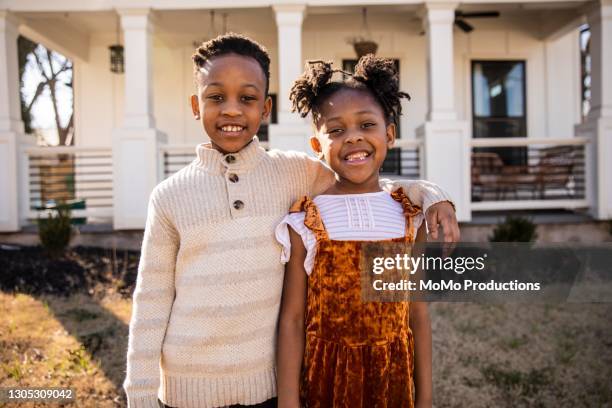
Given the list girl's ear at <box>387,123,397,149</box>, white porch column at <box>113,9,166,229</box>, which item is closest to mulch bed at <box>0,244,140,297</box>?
white porch column at <box>113,9,166,229</box>

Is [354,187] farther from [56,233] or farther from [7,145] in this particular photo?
[7,145]

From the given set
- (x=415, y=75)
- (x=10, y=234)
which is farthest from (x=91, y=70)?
(x=415, y=75)

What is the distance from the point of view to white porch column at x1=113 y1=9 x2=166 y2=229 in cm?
752

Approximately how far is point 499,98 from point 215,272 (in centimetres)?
1032

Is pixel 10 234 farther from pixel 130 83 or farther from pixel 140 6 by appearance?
pixel 140 6

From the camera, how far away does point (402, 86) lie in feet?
34.2

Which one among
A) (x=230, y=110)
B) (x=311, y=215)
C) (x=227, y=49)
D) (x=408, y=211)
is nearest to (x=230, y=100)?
(x=230, y=110)

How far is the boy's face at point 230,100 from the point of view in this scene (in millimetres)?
1651

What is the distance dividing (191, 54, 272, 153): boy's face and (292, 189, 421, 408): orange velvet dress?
1.14 ft

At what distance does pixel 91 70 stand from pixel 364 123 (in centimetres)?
1045

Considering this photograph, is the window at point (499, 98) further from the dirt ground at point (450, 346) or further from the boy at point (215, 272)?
the boy at point (215, 272)

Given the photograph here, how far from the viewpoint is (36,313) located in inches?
194

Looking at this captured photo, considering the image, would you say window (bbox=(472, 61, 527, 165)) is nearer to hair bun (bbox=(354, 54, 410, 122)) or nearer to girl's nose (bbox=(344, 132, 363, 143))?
hair bun (bbox=(354, 54, 410, 122))

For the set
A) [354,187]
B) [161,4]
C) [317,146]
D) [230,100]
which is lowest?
[354,187]
